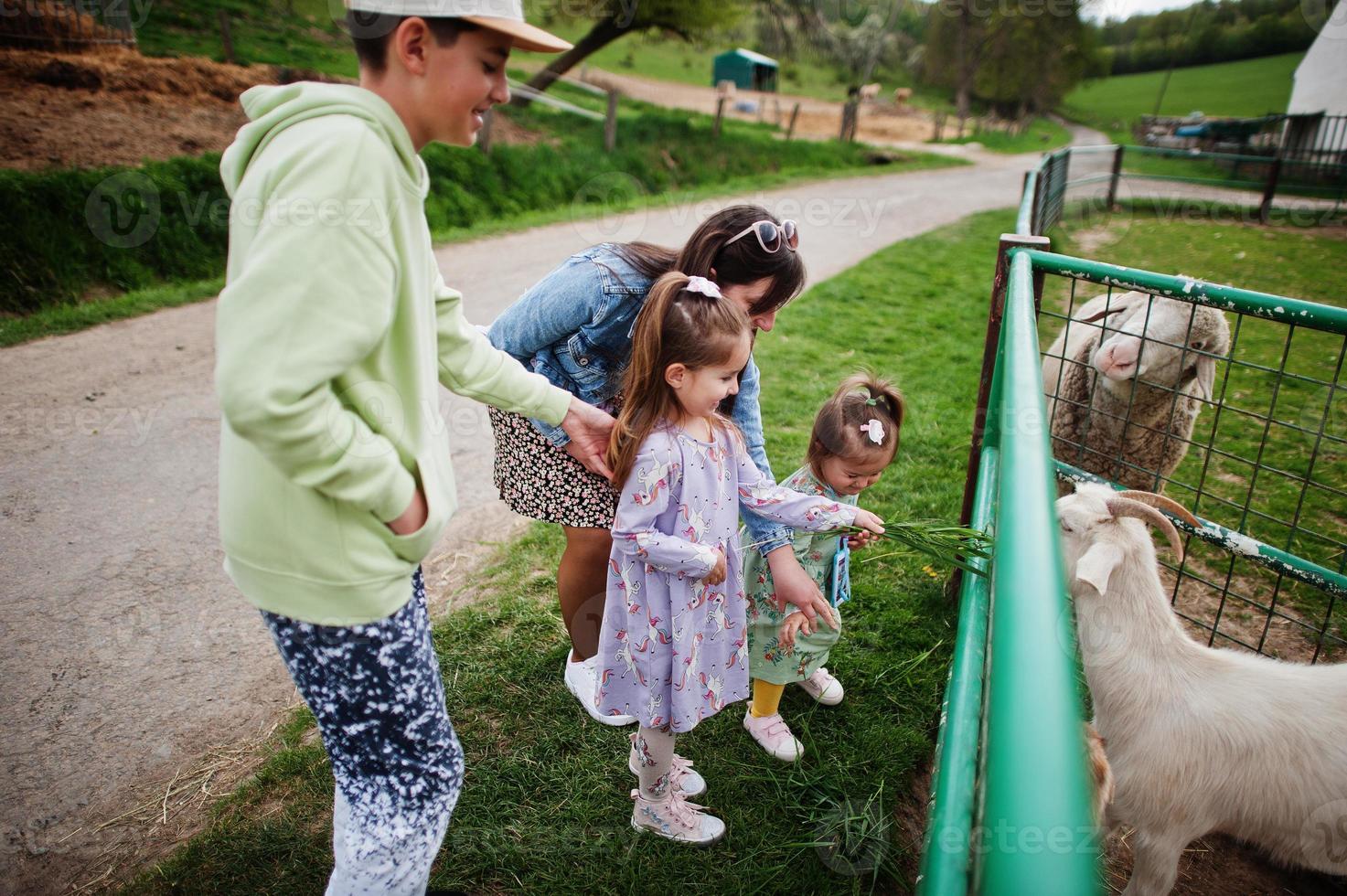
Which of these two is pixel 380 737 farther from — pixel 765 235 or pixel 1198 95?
pixel 1198 95

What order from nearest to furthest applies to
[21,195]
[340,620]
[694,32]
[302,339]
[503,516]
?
[302,339] < [340,620] < [503,516] < [21,195] < [694,32]

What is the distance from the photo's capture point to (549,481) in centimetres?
251

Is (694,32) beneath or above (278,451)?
above

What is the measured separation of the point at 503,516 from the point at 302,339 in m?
3.28

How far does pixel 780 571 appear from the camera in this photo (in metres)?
2.29

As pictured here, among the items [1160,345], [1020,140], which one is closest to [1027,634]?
[1160,345]

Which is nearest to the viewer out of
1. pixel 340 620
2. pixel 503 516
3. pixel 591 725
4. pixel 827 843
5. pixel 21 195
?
pixel 340 620

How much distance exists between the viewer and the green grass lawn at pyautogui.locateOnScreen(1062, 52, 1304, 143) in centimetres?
3659

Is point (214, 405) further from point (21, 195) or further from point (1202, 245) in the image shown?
point (1202, 245)

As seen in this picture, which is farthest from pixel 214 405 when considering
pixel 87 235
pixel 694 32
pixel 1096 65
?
pixel 1096 65

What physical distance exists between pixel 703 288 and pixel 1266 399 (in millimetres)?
5910

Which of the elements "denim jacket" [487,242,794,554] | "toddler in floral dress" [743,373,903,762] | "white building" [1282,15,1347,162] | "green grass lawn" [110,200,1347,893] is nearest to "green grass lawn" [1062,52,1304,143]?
"white building" [1282,15,1347,162]

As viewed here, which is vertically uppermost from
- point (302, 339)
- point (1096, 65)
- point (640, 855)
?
point (1096, 65)

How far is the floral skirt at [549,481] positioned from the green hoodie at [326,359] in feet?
3.37
